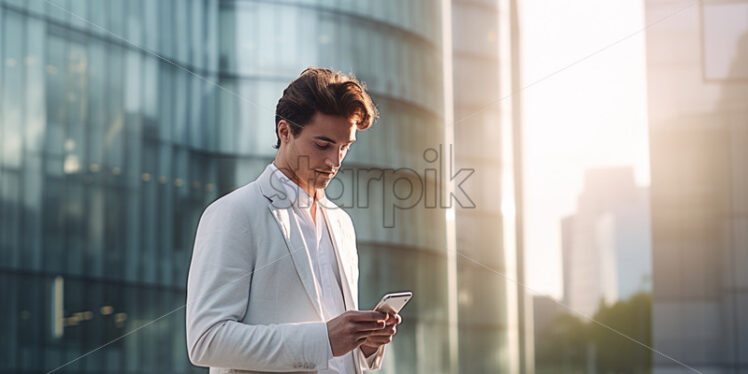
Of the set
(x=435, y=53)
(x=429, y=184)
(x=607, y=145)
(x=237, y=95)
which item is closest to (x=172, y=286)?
(x=237, y=95)

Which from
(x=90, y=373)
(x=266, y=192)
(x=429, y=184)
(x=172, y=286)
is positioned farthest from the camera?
(x=429, y=184)

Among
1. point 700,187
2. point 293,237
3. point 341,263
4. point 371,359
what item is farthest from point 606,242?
A: point 293,237

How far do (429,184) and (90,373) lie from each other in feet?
7.86

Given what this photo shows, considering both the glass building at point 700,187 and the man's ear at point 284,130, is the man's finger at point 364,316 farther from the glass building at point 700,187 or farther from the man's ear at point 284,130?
the glass building at point 700,187

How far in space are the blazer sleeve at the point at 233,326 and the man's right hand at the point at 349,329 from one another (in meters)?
0.01

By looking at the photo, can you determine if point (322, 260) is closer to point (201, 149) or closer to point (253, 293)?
point (253, 293)

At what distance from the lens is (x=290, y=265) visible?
46.4 inches

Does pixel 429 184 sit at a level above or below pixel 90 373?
above

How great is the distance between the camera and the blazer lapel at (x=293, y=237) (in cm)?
119

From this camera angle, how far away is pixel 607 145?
4875 millimetres

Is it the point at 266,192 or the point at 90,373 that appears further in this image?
the point at 90,373

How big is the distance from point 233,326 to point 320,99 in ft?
1.29

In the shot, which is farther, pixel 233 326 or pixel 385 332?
pixel 385 332

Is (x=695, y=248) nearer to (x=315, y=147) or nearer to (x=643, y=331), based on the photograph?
(x=643, y=331)
